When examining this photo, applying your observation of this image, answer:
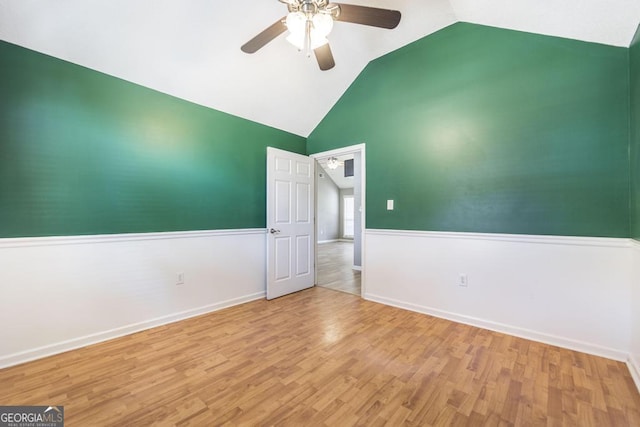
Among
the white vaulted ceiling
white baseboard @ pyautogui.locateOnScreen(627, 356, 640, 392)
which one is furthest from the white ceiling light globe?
white baseboard @ pyautogui.locateOnScreen(627, 356, 640, 392)

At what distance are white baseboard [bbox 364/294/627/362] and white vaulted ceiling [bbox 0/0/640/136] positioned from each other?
7.90 ft

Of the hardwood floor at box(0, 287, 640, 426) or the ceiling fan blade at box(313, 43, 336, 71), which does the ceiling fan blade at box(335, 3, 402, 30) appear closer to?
the ceiling fan blade at box(313, 43, 336, 71)

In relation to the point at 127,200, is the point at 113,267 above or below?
below

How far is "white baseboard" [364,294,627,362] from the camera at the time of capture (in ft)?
6.82

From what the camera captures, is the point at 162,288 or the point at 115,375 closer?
the point at 115,375

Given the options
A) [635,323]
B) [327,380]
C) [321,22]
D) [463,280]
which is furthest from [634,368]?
[321,22]

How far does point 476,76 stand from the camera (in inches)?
105

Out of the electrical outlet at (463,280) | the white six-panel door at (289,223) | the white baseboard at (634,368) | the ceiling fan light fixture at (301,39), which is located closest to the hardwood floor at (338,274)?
the white six-panel door at (289,223)

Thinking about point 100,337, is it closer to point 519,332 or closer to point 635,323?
point 519,332

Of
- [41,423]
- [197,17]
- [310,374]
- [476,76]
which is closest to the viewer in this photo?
[41,423]

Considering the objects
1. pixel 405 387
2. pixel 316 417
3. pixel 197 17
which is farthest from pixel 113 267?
pixel 405 387

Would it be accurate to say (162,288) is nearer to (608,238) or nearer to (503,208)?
(503,208)

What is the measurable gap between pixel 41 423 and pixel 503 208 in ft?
12.1

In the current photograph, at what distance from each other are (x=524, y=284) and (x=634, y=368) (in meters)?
0.79
